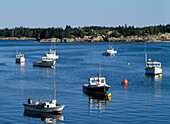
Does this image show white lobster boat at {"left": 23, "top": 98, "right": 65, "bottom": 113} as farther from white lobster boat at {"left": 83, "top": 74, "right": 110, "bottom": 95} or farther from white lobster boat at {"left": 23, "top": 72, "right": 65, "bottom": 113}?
white lobster boat at {"left": 83, "top": 74, "right": 110, "bottom": 95}

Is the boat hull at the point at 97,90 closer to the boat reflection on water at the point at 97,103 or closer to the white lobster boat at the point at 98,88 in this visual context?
the white lobster boat at the point at 98,88

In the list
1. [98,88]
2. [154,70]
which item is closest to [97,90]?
[98,88]

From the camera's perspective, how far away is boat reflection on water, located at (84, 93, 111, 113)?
64.8 metres

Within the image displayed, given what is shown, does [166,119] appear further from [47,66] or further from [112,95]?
[47,66]

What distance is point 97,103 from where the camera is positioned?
70500 millimetres

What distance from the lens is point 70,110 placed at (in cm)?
6306

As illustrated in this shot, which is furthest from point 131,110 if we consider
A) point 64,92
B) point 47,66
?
point 47,66

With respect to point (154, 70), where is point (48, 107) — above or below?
below

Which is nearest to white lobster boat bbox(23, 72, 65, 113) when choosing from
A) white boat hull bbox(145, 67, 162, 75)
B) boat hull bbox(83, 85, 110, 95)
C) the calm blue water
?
the calm blue water

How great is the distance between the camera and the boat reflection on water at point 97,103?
6481cm

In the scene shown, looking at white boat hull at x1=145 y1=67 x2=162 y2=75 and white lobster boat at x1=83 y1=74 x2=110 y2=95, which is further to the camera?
white boat hull at x1=145 y1=67 x2=162 y2=75

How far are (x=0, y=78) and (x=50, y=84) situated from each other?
18.6m

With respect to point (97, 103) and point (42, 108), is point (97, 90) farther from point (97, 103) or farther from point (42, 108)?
point (42, 108)

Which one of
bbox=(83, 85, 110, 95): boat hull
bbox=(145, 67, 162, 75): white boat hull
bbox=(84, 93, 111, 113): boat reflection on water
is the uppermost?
bbox=(145, 67, 162, 75): white boat hull
